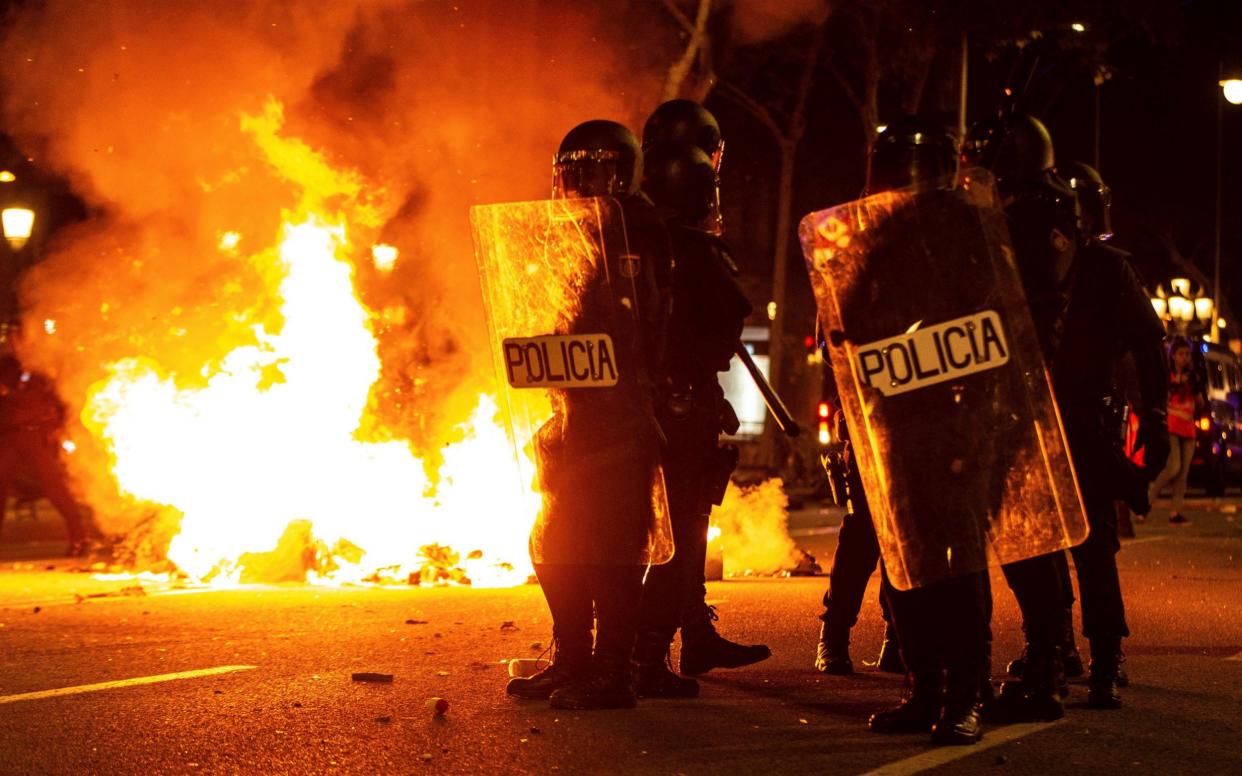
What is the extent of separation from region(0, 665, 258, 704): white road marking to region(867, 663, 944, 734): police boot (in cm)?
254

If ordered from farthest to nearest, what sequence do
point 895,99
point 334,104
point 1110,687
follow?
point 895,99
point 334,104
point 1110,687

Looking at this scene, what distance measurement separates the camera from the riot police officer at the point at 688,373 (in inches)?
227

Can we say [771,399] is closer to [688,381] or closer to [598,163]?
[688,381]

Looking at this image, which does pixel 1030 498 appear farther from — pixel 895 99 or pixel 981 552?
pixel 895 99

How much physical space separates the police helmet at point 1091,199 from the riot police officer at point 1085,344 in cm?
38

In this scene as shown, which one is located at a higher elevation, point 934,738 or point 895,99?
point 895,99

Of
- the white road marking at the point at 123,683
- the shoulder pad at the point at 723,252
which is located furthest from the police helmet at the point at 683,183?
the white road marking at the point at 123,683

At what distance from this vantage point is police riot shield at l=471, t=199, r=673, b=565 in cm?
541

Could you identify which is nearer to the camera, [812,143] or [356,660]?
[356,660]

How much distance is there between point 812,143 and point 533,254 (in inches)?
1036

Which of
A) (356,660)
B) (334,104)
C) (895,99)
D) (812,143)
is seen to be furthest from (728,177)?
(356,660)

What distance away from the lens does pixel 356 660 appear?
6.45m

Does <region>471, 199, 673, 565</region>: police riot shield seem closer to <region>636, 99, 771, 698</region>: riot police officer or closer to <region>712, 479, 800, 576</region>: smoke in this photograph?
<region>636, 99, 771, 698</region>: riot police officer

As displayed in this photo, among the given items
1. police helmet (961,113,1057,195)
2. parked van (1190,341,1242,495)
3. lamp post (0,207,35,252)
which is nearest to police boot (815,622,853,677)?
police helmet (961,113,1057,195)
